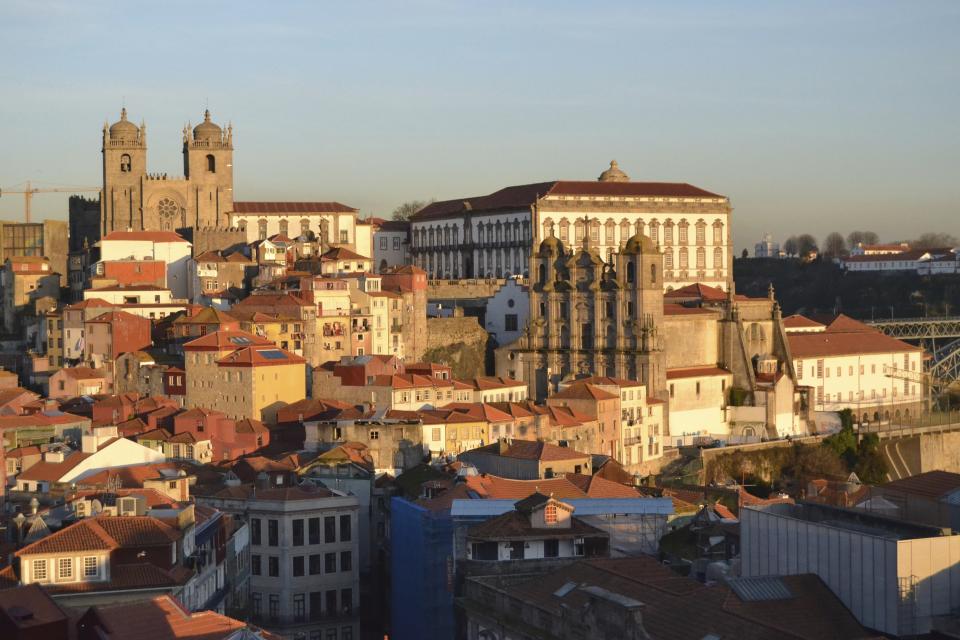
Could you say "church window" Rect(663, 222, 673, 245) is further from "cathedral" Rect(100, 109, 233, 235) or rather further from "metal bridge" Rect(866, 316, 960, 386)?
"cathedral" Rect(100, 109, 233, 235)

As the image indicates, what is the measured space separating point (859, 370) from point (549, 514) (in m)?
50.2

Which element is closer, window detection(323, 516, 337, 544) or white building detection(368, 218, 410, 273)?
window detection(323, 516, 337, 544)

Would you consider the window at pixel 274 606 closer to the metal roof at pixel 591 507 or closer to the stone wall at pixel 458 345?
the metal roof at pixel 591 507

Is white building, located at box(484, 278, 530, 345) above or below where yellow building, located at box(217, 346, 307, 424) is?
above

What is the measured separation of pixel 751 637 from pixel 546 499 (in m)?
11.1

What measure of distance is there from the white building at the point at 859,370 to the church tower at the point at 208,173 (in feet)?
101

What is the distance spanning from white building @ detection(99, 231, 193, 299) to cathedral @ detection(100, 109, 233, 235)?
7128 millimetres

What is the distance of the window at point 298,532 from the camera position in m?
39.8

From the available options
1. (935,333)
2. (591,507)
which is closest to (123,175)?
(935,333)

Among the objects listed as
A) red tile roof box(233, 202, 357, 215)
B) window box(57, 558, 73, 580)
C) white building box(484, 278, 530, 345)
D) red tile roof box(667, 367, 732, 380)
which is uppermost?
red tile roof box(233, 202, 357, 215)

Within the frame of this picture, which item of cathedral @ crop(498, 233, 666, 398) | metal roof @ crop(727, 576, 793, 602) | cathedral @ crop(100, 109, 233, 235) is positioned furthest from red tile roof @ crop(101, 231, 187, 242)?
metal roof @ crop(727, 576, 793, 602)

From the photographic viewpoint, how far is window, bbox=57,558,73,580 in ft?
95.1

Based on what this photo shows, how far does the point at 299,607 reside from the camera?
39.7m

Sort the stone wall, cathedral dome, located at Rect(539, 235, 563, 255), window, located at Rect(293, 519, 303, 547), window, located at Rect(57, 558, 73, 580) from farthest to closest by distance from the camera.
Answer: cathedral dome, located at Rect(539, 235, 563, 255)
the stone wall
window, located at Rect(293, 519, 303, 547)
window, located at Rect(57, 558, 73, 580)
